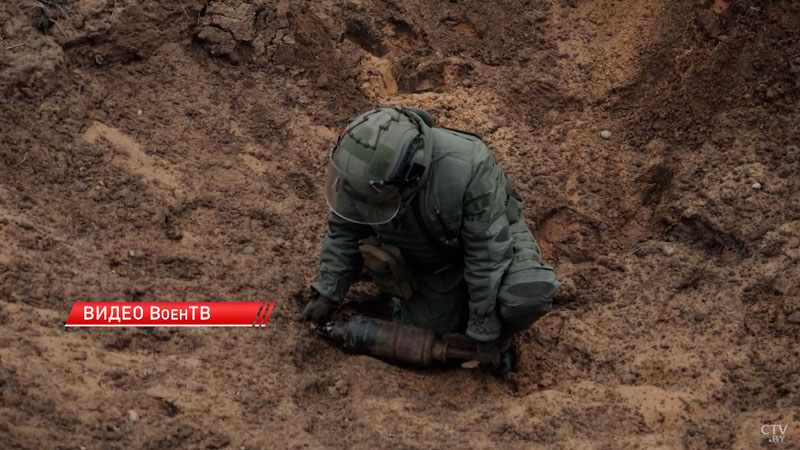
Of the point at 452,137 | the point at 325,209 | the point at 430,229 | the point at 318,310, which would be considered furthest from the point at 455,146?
the point at 325,209

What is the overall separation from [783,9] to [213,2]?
3411 mm

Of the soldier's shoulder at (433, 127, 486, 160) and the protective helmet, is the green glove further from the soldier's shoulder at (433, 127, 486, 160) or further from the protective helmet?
the soldier's shoulder at (433, 127, 486, 160)

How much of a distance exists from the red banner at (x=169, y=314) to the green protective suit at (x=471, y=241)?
0.33 meters

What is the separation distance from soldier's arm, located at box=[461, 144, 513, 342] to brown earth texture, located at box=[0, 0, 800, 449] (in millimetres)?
405

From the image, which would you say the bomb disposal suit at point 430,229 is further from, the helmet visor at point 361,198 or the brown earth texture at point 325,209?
the brown earth texture at point 325,209

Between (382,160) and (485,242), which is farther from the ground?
(382,160)

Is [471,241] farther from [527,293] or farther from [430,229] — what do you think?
[527,293]

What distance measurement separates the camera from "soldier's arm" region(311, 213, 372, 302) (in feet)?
14.5

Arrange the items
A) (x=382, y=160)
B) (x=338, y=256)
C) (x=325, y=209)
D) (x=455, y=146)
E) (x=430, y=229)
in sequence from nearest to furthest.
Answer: (x=382, y=160)
(x=455, y=146)
(x=430, y=229)
(x=338, y=256)
(x=325, y=209)

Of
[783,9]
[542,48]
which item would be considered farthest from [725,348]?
[542,48]

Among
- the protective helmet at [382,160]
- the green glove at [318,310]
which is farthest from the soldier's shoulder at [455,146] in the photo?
the green glove at [318,310]

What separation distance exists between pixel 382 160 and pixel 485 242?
25.9 inches

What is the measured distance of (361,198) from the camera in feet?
13.0

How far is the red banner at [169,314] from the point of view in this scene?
13.4 ft
